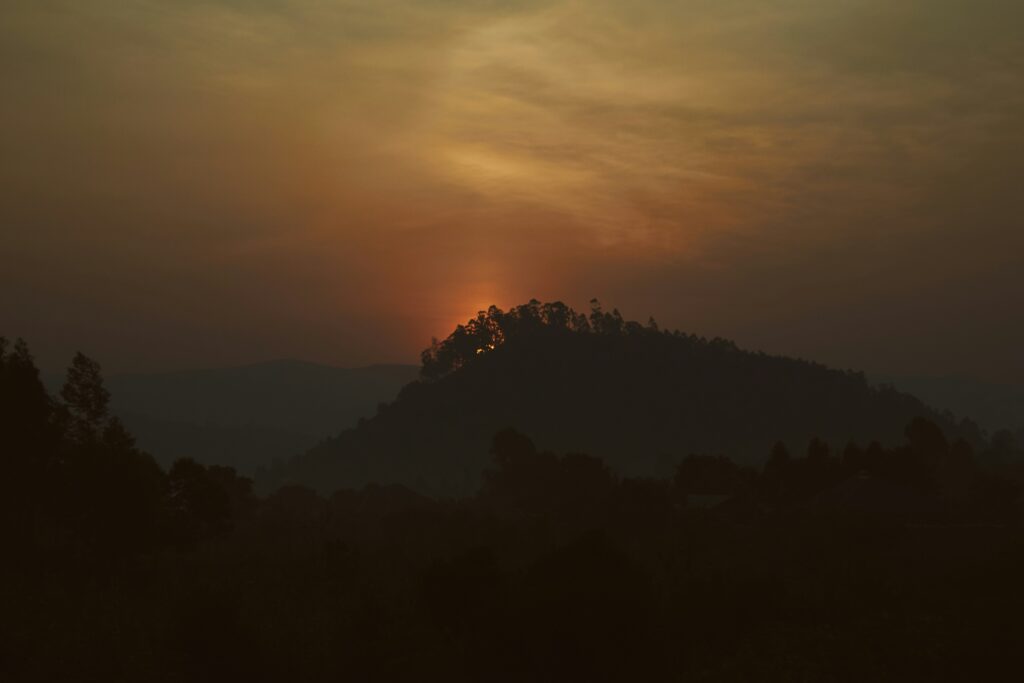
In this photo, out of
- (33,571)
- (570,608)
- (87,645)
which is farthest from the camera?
(33,571)

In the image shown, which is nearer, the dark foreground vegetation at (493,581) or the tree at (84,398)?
the dark foreground vegetation at (493,581)

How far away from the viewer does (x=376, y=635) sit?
2919 centimetres

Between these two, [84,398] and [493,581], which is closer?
[493,581]

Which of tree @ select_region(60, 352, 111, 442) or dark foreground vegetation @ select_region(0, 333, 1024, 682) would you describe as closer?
dark foreground vegetation @ select_region(0, 333, 1024, 682)

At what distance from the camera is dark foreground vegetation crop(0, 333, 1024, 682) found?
91.9 ft

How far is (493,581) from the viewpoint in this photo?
28.9 m

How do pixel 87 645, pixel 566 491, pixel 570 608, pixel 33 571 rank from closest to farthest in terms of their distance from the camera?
pixel 570 608
pixel 87 645
pixel 33 571
pixel 566 491

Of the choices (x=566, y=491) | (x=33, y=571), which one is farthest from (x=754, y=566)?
(x=566, y=491)

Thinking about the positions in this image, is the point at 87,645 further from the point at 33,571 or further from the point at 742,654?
the point at 742,654

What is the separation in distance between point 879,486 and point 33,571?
5834 cm

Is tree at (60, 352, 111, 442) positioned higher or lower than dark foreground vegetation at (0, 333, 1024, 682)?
higher

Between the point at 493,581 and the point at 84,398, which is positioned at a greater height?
the point at 84,398

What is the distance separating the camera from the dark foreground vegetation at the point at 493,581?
28.0m

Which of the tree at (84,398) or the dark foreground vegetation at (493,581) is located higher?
the tree at (84,398)
